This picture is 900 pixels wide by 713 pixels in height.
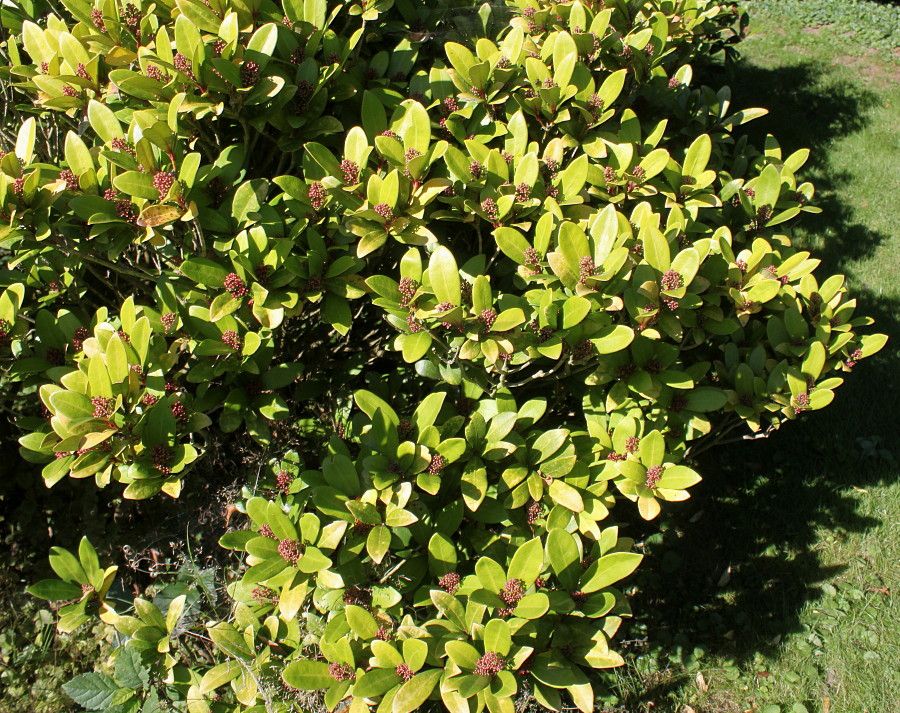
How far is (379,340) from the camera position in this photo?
2787 mm

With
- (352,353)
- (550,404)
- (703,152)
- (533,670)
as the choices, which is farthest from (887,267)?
(533,670)

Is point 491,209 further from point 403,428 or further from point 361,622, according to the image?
point 361,622

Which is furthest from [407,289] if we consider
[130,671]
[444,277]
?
[130,671]

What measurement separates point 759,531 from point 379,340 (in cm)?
225

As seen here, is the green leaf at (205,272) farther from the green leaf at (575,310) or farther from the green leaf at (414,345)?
the green leaf at (575,310)

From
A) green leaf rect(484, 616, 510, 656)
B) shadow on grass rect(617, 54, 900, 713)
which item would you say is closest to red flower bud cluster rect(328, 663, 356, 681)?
green leaf rect(484, 616, 510, 656)

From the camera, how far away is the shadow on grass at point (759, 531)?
3.12 meters

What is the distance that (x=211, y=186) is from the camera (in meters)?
2.26

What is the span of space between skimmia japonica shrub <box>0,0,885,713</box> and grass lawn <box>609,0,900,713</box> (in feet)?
3.13

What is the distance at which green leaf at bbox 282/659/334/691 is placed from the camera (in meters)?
1.89

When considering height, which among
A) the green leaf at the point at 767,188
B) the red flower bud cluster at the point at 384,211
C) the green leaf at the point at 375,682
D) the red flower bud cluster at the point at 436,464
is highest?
the green leaf at the point at 767,188

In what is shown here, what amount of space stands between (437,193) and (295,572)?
3.91 ft

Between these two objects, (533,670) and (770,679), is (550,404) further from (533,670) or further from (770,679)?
(770,679)

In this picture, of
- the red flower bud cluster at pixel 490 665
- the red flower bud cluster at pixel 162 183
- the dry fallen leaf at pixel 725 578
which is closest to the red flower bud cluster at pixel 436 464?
the red flower bud cluster at pixel 490 665
